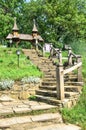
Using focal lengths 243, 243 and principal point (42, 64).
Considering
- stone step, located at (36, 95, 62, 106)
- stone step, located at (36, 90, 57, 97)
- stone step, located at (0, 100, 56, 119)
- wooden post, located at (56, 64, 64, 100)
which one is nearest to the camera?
stone step, located at (0, 100, 56, 119)

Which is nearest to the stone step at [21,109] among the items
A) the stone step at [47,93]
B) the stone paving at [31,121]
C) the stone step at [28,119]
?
the stone paving at [31,121]

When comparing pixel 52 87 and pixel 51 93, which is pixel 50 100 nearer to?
pixel 51 93

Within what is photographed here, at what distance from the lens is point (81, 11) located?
36.7 meters

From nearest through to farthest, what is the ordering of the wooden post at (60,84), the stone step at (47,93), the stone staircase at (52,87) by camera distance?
A: the wooden post at (60,84) → the stone staircase at (52,87) → the stone step at (47,93)

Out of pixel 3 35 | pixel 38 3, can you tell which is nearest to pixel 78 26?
pixel 38 3

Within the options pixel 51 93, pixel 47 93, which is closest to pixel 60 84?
pixel 51 93

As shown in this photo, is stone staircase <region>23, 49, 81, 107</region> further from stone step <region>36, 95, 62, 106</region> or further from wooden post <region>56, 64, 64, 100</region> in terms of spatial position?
wooden post <region>56, 64, 64, 100</region>

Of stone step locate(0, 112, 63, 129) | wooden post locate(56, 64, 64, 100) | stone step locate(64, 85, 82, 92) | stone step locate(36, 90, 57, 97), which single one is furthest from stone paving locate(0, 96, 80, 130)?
stone step locate(64, 85, 82, 92)

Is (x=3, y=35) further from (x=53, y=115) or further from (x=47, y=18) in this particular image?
(x=53, y=115)

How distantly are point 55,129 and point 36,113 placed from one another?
987mm

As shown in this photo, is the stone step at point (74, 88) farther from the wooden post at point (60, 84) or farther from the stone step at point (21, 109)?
the stone step at point (21, 109)

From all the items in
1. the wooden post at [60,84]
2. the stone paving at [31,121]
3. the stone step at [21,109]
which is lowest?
the stone paving at [31,121]

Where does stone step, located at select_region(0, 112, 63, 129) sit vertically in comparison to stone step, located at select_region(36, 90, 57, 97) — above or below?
below

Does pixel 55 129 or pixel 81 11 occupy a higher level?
pixel 81 11
